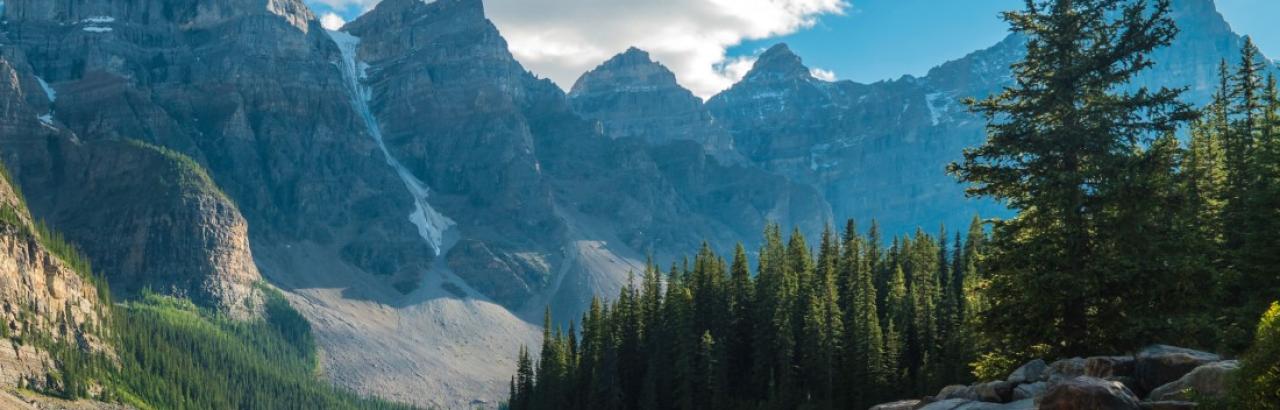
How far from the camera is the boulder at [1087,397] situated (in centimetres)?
2064

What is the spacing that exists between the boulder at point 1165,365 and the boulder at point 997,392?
265cm

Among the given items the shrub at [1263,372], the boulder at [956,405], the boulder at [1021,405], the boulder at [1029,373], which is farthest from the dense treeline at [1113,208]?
the boulder at [956,405]

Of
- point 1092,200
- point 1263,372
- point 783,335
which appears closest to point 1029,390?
point 1263,372

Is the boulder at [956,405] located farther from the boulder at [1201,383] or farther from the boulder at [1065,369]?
the boulder at [1201,383]

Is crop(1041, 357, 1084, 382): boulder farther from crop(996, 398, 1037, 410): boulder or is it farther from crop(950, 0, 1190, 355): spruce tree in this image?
crop(950, 0, 1190, 355): spruce tree

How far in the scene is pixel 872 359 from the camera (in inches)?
3349

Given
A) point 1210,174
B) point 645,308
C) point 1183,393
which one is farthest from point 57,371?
point 1183,393

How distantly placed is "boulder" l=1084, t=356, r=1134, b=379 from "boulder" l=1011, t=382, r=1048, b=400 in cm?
123

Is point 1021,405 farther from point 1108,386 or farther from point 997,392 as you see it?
point 1108,386

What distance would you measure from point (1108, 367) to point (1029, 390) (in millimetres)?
1918

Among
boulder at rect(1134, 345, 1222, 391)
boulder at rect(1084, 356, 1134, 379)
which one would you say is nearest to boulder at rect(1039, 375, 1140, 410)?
boulder at rect(1134, 345, 1222, 391)

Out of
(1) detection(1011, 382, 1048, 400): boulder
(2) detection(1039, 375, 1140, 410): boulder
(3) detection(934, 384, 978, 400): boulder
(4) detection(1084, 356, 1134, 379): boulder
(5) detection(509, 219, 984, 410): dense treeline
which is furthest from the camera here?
(5) detection(509, 219, 984, 410): dense treeline

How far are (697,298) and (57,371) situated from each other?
134605 millimetres

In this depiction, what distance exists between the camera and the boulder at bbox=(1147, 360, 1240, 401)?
2009 cm
